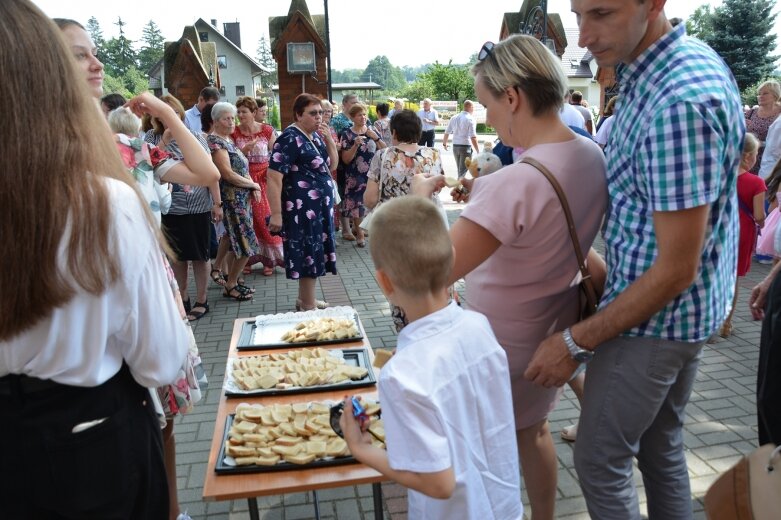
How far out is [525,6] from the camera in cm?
1279

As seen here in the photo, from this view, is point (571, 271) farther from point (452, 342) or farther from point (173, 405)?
point (173, 405)

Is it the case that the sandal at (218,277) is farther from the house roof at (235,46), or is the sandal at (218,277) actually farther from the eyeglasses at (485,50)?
the house roof at (235,46)

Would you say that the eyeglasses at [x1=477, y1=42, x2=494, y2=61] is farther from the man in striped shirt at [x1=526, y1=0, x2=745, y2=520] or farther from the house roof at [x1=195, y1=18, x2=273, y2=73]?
the house roof at [x1=195, y1=18, x2=273, y2=73]

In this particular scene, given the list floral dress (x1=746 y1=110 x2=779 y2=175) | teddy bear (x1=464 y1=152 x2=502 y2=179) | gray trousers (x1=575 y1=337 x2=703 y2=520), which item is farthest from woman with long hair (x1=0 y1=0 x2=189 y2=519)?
floral dress (x1=746 y1=110 x2=779 y2=175)

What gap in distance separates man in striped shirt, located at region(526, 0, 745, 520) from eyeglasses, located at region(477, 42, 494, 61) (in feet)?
1.04

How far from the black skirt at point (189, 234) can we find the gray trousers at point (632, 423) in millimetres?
4482

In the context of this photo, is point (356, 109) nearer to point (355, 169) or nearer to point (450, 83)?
point (355, 169)

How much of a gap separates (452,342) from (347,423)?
381mm

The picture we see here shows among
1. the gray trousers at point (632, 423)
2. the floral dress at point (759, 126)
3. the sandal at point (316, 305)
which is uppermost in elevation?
the floral dress at point (759, 126)

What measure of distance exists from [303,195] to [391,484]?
281cm

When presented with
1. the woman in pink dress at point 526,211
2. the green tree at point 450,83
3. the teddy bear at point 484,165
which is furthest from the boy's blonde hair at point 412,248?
the green tree at point 450,83

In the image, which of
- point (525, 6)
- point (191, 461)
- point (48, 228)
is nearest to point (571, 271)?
point (48, 228)

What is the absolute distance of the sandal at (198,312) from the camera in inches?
224

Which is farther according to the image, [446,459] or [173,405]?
[173,405]
